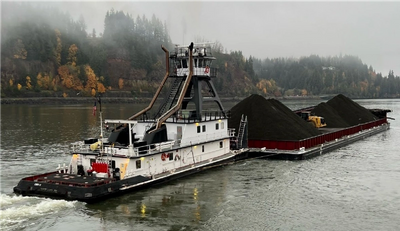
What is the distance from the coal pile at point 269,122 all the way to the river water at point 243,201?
3548mm

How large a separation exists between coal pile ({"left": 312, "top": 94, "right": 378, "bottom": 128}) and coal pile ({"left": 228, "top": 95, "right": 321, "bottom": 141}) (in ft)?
49.0

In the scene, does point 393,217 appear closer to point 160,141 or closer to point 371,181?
point 371,181

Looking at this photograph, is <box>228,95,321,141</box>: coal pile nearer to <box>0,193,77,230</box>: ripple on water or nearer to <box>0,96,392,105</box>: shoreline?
<box>0,193,77,230</box>: ripple on water

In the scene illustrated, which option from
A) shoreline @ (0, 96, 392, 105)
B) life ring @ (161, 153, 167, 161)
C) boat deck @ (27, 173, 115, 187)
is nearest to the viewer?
boat deck @ (27, 173, 115, 187)

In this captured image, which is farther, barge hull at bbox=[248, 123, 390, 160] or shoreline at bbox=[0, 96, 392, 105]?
shoreline at bbox=[0, 96, 392, 105]

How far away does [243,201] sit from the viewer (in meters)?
26.4

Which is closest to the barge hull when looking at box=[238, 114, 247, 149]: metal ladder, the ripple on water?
box=[238, 114, 247, 149]: metal ladder

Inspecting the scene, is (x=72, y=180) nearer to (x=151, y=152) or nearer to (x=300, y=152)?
(x=151, y=152)

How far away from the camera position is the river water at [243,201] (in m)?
22.1

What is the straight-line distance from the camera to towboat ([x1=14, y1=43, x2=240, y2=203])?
2503 centimetres

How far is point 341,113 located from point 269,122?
26723mm

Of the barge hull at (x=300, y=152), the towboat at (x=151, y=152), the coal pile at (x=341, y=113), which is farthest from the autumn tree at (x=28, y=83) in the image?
the towboat at (x=151, y=152)

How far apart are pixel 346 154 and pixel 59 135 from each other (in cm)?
3825

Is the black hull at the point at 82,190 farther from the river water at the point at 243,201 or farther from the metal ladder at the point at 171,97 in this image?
the metal ladder at the point at 171,97
